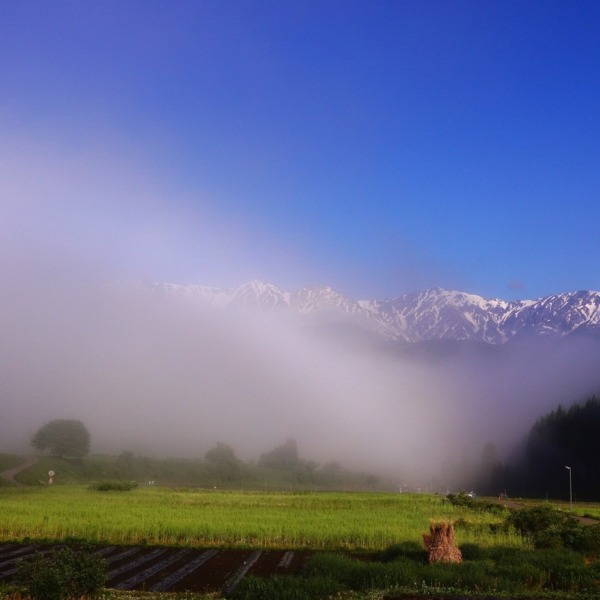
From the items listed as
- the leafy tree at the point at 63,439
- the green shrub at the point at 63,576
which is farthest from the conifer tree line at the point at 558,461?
the green shrub at the point at 63,576

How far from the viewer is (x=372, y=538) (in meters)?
31.8

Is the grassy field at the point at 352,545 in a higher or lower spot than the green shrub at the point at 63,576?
lower

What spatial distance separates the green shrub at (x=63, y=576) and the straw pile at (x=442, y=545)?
13.1 metres

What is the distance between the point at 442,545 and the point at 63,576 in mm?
14717

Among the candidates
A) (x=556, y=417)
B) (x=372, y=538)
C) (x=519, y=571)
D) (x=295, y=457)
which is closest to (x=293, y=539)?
(x=372, y=538)

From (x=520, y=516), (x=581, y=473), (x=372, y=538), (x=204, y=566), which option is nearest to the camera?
(x=204, y=566)

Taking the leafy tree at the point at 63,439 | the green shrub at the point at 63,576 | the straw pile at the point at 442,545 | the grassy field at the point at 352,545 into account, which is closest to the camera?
the green shrub at the point at 63,576

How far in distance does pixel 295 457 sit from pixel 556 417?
7697cm

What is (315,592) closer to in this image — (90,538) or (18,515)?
(90,538)

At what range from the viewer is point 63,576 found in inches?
609

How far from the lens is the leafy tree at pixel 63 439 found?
132 m

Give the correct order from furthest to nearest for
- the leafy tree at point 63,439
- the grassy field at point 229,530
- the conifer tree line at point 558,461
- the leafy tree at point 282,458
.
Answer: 1. the leafy tree at point 282,458
2. the leafy tree at point 63,439
3. the conifer tree line at point 558,461
4. the grassy field at point 229,530

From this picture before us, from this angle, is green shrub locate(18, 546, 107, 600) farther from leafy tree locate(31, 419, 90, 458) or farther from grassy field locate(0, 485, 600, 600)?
leafy tree locate(31, 419, 90, 458)

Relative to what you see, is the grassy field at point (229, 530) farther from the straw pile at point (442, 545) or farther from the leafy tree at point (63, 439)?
the leafy tree at point (63, 439)
